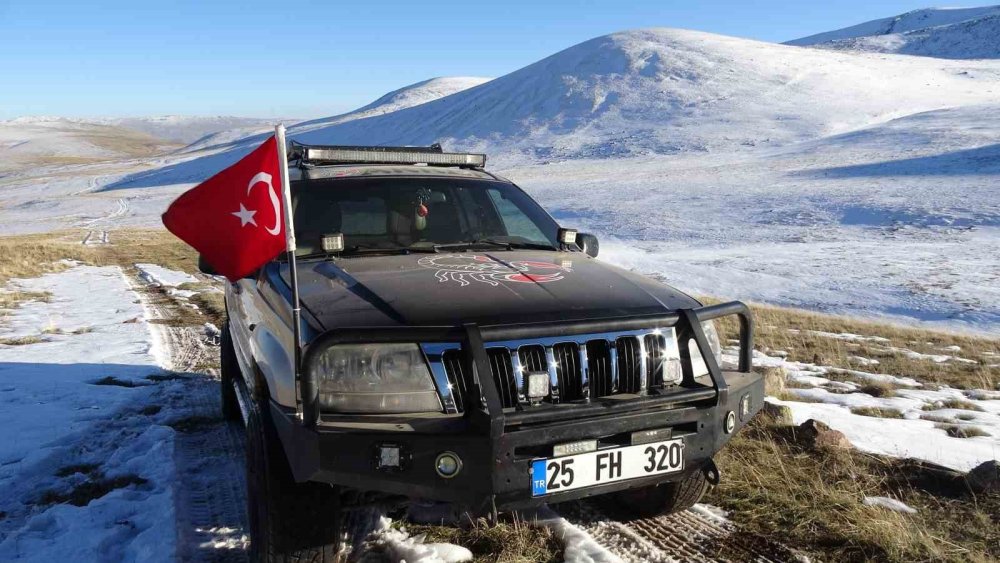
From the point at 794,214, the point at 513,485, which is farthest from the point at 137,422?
the point at 794,214

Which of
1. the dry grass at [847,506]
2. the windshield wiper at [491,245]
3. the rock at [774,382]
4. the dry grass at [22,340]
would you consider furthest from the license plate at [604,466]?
the dry grass at [22,340]

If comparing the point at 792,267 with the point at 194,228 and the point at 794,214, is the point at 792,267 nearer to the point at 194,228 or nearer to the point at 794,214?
the point at 794,214

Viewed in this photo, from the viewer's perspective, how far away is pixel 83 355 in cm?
757

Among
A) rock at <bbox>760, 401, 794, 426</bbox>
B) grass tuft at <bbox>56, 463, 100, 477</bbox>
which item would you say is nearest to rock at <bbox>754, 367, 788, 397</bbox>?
rock at <bbox>760, 401, 794, 426</bbox>

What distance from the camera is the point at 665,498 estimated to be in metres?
3.60

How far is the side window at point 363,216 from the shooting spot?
4.01m

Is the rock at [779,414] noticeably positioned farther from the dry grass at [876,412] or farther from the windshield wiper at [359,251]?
A: the windshield wiper at [359,251]

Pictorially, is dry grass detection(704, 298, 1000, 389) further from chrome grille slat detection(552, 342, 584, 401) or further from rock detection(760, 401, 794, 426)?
chrome grille slat detection(552, 342, 584, 401)

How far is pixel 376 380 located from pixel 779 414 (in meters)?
3.22

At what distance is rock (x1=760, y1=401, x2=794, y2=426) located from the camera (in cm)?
478

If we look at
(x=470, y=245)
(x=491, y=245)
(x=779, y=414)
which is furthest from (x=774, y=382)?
(x=470, y=245)

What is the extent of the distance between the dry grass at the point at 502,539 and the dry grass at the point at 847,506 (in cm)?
100

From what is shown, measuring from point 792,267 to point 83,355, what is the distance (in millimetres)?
18897

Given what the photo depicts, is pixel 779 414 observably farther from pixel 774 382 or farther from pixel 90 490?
pixel 90 490
